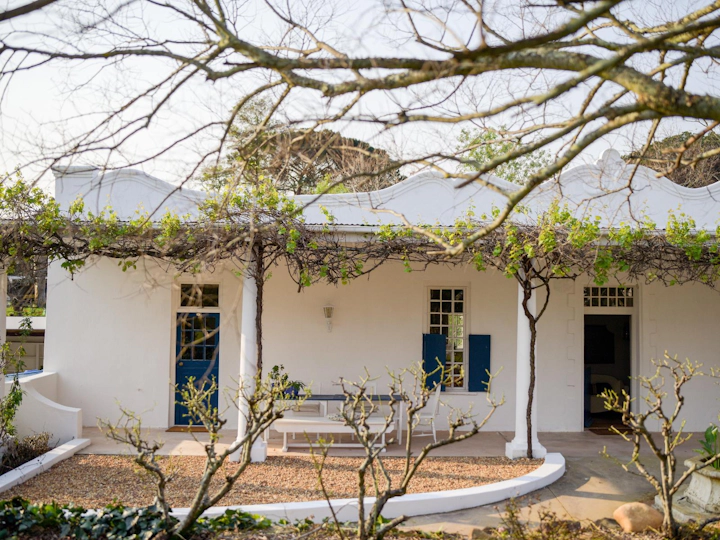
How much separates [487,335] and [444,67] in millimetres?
8197

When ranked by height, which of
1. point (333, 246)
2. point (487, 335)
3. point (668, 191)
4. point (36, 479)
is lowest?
point (36, 479)

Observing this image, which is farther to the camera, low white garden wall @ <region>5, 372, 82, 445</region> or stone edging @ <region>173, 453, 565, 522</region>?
low white garden wall @ <region>5, 372, 82, 445</region>

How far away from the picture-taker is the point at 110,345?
10523mm

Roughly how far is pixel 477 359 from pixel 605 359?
13.8 feet

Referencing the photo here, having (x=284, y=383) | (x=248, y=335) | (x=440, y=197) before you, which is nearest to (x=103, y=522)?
(x=284, y=383)

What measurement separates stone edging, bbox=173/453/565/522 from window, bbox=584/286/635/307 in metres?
4.04

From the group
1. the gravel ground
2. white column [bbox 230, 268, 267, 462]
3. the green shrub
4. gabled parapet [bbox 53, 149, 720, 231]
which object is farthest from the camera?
gabled parapet [bbox 53, 149, 720, 231]

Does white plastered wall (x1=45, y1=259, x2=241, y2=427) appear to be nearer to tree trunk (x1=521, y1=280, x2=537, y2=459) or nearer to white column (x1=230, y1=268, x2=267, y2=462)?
white column (x1=230, y1=268, x2=267, y2=462)

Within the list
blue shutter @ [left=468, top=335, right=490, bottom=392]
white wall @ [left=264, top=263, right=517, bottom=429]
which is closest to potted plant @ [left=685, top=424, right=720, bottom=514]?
white wall @ [left=264, top=263, right=517, bottom=429]

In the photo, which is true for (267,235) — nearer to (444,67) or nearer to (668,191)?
(444,67)

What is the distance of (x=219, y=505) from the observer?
21.1 feet

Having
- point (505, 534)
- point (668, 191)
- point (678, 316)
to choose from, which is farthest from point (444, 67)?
point (678, 316)

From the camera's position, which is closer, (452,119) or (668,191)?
(452,119)

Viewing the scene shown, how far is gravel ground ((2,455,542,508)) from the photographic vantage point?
677 centimetres
